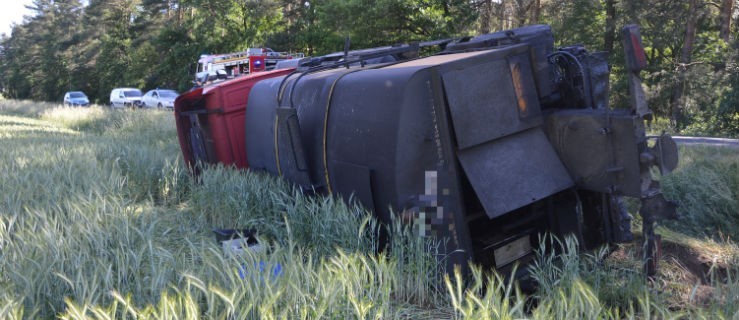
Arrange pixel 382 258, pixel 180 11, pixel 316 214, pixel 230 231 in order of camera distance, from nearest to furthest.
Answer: pixel 382 258 < pixel 316 214 < pixel 230 231 < pixel 180 11

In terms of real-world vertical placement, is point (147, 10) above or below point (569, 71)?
above

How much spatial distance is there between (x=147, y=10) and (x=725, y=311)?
61587mm

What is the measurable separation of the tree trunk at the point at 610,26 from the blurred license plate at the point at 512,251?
77.1 ft

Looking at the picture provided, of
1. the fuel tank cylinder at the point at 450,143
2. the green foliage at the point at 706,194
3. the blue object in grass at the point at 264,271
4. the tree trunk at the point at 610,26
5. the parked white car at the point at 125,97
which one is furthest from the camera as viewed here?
the parked white car at the point at 125,97

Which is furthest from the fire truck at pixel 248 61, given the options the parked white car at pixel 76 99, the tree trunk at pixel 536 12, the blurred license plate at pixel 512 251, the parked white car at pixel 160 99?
the parked white car at pixel 76 99

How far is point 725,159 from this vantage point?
1017cm

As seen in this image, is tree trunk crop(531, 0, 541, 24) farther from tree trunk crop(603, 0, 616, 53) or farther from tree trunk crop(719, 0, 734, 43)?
tree trunk crop(719, 0, 734, 43)

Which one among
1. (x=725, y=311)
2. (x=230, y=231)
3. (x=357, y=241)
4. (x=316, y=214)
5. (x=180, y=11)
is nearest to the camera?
(x=725, y=311)

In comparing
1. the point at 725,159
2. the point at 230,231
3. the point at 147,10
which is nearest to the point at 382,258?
the point at 230,231

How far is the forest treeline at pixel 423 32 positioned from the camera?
896 inches

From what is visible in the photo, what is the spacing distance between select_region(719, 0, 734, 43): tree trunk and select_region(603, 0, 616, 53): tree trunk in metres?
4.14

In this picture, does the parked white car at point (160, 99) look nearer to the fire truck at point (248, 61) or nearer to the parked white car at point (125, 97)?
the parked white car at point (125, 97)

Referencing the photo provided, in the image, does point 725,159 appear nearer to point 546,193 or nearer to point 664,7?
point 546,193

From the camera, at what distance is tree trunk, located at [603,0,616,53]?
85.7ft
